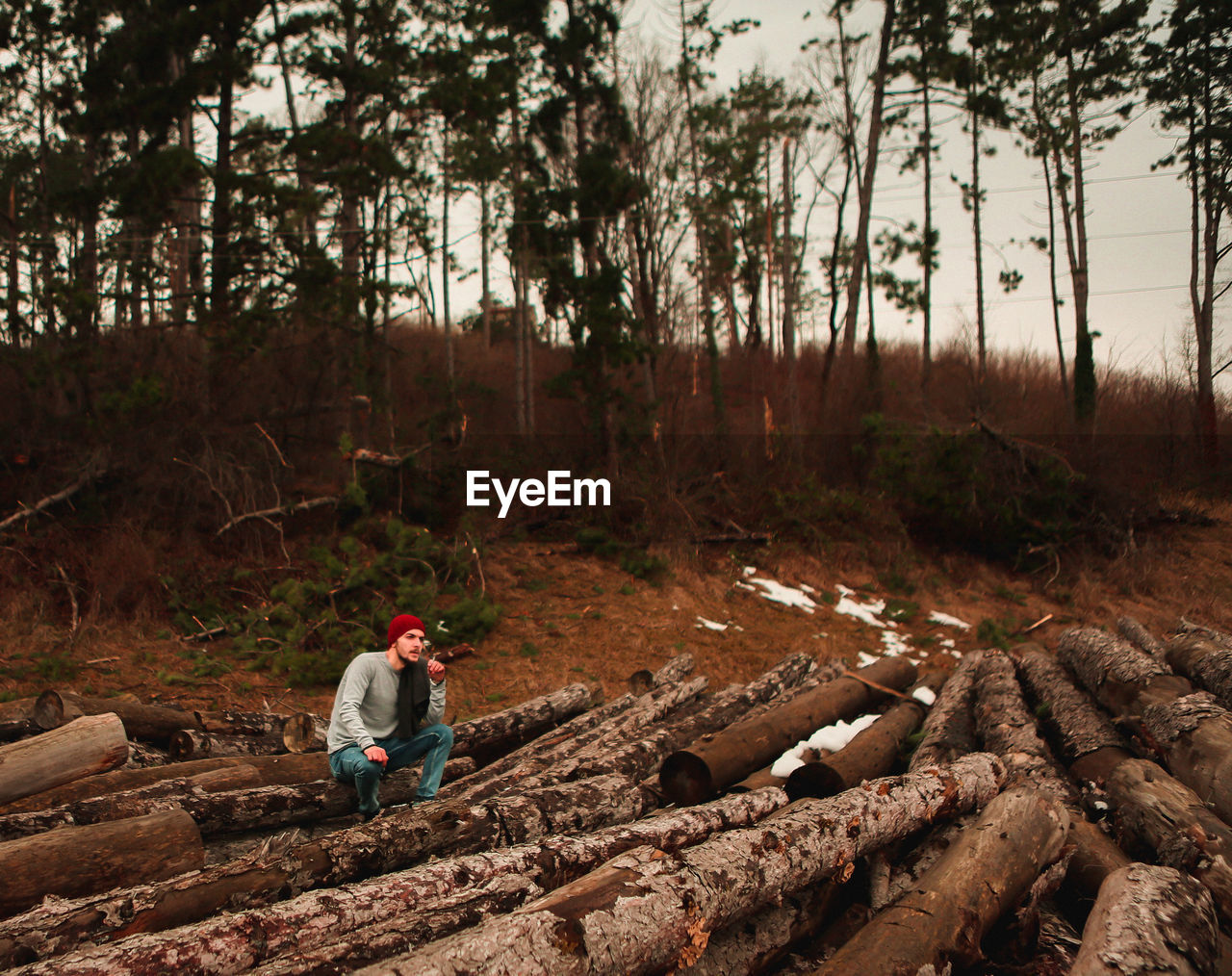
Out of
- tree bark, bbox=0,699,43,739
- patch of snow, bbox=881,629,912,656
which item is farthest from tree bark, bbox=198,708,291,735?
patch of snow, bbox=881,629,912,656

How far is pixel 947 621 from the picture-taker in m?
13.9

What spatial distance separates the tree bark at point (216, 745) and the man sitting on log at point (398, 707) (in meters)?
1.48

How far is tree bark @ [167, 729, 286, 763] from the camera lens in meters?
6.17

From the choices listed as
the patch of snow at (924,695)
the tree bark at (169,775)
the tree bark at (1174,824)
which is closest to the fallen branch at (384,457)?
the tree bark at (169,775)

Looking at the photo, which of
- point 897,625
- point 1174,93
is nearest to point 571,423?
point 897,625

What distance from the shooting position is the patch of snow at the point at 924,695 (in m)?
8.18

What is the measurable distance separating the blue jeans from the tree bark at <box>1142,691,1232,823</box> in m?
4.52

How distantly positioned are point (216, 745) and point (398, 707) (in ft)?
5.84

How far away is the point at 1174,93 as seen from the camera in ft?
63.0

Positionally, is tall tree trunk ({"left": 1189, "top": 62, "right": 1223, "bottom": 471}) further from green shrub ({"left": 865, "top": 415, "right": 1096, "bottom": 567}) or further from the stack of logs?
the stack of logs

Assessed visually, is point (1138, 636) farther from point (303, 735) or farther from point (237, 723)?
point (237, 723)

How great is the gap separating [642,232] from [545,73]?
7.03m

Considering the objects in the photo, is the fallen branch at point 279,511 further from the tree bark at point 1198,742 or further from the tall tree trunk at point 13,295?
the tree bark at point 1198,742

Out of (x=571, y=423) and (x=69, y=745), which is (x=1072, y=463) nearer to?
(x=571, y=423)
